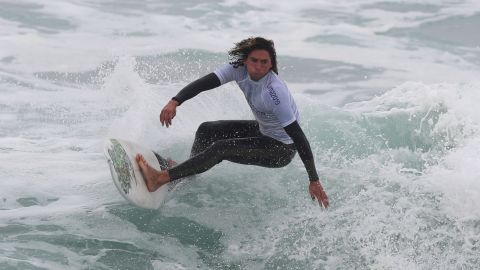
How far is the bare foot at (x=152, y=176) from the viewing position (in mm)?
5789

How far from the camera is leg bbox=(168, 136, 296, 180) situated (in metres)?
5.77

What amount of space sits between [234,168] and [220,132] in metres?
0.77

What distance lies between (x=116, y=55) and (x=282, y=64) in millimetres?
2664

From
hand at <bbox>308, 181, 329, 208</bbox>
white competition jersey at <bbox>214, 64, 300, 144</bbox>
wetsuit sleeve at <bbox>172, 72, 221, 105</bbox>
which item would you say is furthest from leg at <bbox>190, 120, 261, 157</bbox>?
hand at <bbox>308, 181, 329, 208</bbox>

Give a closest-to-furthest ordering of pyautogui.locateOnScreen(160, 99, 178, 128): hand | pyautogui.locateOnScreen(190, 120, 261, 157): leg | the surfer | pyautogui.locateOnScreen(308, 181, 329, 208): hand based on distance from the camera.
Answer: pyautogui.locateOnScreen(308, 181, 329, 208): hand < the surfer < pyautogui.locateOnScreen(160, 99, 178, 128): hand < pyautogui.locateOnScreen(190, 120, 261, 157): leg

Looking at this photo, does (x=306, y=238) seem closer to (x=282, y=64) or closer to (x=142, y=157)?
(x=142, y=157)

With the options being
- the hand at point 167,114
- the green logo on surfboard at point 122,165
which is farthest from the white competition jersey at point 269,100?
the green logo on surfboard at point 122,165

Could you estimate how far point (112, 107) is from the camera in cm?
935

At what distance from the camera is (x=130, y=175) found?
581 cm

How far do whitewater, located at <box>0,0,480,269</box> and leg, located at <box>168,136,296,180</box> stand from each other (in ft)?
1.87

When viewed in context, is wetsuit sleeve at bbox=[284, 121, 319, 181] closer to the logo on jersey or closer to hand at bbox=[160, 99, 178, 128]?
the logo on jersey

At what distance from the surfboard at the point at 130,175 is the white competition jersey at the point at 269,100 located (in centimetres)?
91

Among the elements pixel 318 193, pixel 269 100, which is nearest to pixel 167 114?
pixel 269 100

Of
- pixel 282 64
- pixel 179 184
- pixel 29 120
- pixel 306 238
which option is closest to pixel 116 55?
pixel 282 64
